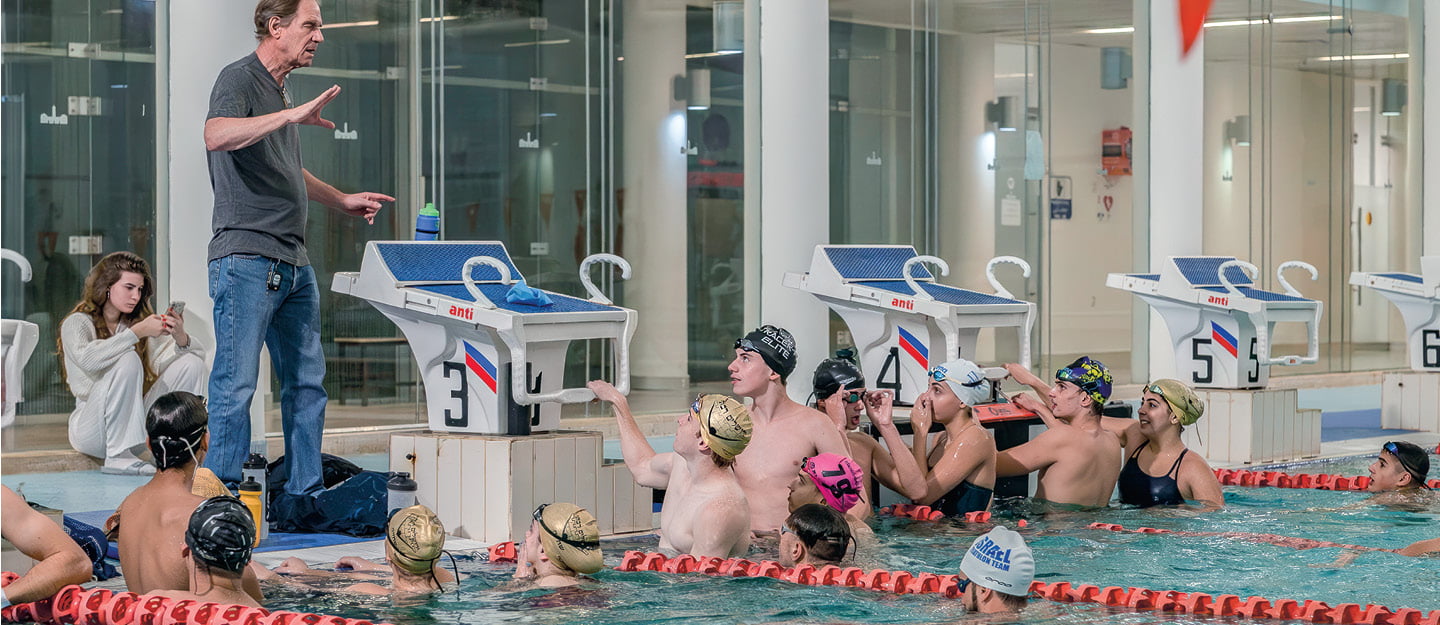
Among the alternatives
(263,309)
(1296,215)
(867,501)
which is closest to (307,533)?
(263,309)

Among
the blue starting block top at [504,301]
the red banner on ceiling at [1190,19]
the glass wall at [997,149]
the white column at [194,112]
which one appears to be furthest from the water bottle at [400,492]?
the glass wall at [997,149]

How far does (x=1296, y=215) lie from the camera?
671 inches

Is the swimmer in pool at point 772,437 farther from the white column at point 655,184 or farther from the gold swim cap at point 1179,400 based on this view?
the white column at point 655,184

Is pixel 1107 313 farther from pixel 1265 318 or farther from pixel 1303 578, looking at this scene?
pixel 1303 578

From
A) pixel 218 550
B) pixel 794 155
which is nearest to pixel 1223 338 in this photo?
pixel 794 155

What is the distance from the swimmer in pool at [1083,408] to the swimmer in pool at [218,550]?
4.11 metres

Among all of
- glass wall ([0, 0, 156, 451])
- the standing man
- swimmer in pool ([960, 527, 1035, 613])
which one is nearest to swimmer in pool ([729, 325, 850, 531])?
swimmer in pool ([960, 527, 1035, 613])

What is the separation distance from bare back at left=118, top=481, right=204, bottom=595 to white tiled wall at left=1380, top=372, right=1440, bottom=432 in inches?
387

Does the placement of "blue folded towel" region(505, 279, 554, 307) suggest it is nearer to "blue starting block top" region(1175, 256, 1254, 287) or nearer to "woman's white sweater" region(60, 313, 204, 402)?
"woman's white sweater" region(60, 313, 204, 402)

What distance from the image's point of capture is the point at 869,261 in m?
8.88

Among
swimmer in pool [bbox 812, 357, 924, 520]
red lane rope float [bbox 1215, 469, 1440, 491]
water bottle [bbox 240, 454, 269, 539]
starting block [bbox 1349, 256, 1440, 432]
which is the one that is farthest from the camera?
starting block [bbox 1349, 256, 1440, 432]

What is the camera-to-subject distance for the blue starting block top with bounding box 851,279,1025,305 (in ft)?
28.0

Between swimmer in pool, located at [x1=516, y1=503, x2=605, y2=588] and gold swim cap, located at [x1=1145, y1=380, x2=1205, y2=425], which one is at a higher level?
gold swim cap, located at [x1=1145, y1=380, x2=1205, y2=425]

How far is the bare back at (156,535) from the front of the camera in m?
4.35
